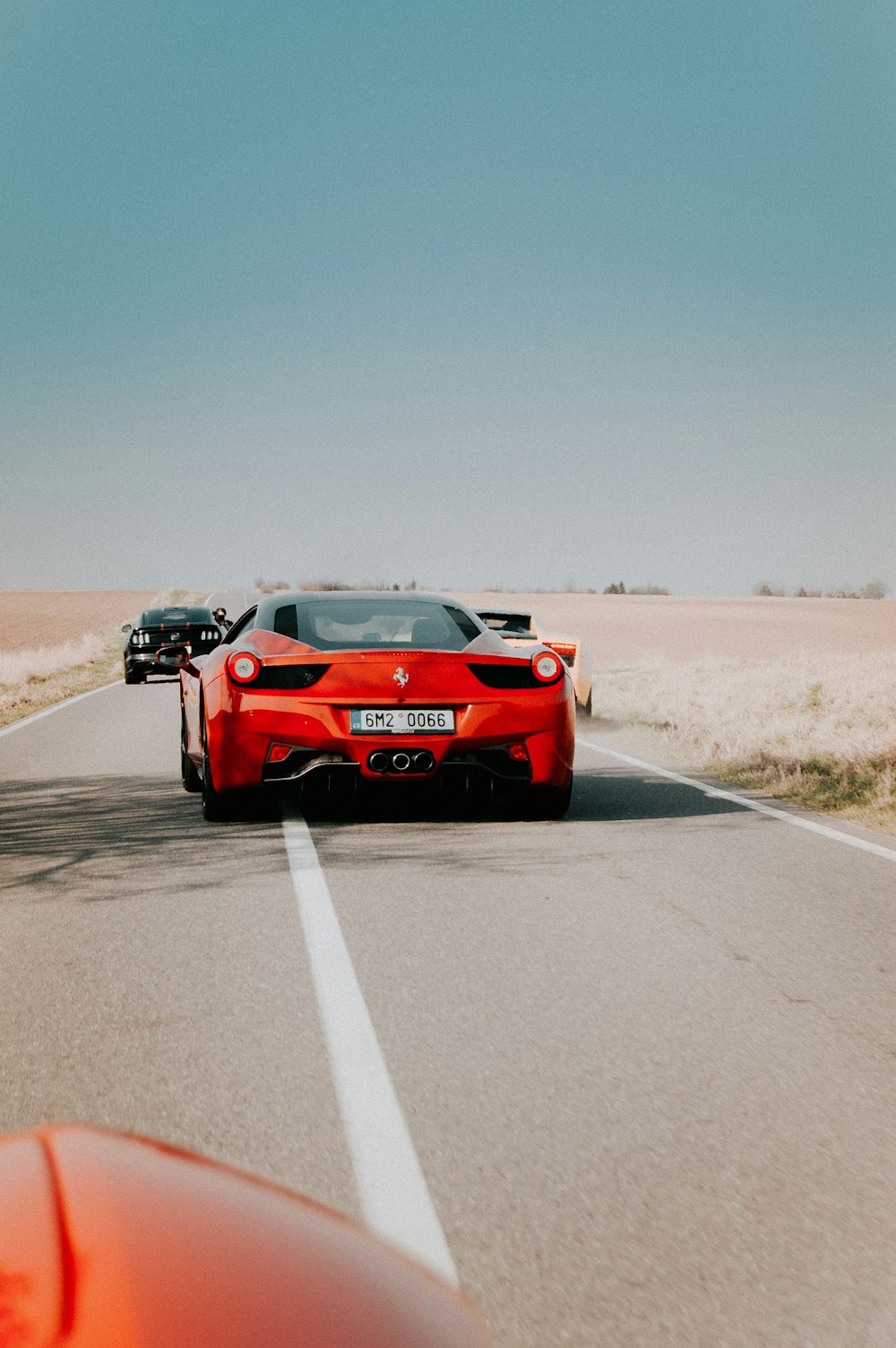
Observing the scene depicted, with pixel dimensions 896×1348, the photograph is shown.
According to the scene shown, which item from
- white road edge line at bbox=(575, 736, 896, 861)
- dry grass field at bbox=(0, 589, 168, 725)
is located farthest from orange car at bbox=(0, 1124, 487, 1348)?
dry grass field at bbox=(0, 589, 168, 725)

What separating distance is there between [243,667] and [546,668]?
179 centimetres

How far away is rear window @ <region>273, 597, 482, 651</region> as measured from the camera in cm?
795

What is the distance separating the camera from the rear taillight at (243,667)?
761 cm

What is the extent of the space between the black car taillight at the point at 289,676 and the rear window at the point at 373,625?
22 cm

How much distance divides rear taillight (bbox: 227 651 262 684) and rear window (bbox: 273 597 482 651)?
0.37 meters

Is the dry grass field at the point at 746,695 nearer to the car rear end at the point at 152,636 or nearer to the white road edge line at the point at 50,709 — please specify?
the white road edge line at the point at 50,709

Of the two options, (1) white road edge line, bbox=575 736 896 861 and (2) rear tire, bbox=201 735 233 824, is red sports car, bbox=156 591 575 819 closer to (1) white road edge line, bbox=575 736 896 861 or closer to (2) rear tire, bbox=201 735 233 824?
(2) rear tire, bbox=201 735 233 824

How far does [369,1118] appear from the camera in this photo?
345 centimetres

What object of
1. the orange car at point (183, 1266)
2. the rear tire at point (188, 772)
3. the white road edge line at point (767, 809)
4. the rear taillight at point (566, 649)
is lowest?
the white road edge line at point (767, 809)

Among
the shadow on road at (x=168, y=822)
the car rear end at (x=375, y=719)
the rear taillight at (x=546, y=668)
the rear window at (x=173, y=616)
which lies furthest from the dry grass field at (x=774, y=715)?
the rear window at (x=173, y=616)

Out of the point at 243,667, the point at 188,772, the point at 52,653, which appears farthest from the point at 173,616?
the point at 243,667

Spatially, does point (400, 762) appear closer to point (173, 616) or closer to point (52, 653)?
point (173, 616)

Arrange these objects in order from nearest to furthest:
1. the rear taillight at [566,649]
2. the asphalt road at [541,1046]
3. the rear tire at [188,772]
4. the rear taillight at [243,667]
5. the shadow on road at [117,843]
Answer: the asphalt road at [541,1046]
the shadow on road at [117,843]
the rear taillight at [243,667]
the rear tire at [188,772]
the rear taillight at [566,649]

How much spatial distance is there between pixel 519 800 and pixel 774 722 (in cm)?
745
